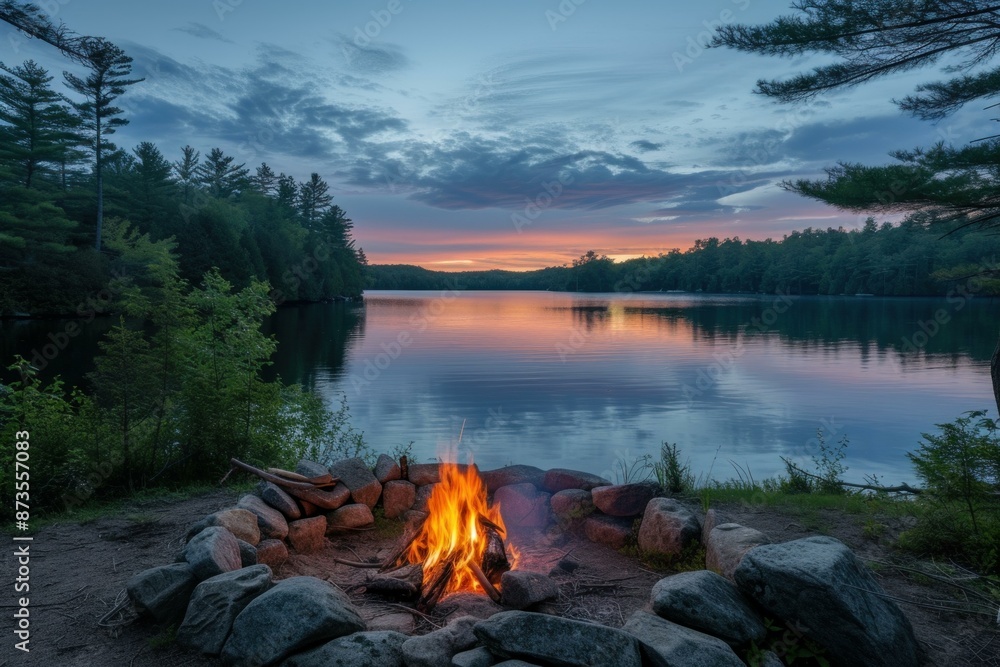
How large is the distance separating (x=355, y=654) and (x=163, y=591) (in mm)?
1580

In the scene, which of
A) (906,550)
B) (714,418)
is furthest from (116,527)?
(714,418)

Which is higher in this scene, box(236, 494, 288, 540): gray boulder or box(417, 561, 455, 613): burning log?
box(236, 494, 288, 540): gray boulder

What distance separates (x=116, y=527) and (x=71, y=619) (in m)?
2.00

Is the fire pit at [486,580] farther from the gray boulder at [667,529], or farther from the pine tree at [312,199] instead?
the pine tree at [312,199]

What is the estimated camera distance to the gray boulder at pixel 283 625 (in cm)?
373

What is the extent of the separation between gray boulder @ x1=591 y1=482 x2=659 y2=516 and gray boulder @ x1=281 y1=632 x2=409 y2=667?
2.95 metres

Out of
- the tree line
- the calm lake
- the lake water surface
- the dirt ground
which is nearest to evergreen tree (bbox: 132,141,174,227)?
the tree line

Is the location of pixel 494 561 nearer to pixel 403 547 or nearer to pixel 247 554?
pixel 403 547

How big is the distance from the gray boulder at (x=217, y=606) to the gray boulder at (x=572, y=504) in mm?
3176

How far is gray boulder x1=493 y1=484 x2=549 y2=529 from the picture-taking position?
655 centimetres

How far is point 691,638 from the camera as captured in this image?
3672 millimetres

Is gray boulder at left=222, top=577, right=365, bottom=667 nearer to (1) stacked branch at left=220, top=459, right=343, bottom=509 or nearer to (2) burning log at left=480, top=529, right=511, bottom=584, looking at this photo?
(2) burning log at left=480, top=529, right=511, bottom=584

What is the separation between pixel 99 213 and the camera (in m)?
48.6

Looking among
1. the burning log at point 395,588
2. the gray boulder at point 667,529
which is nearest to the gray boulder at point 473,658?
the burning log at point 395,588
